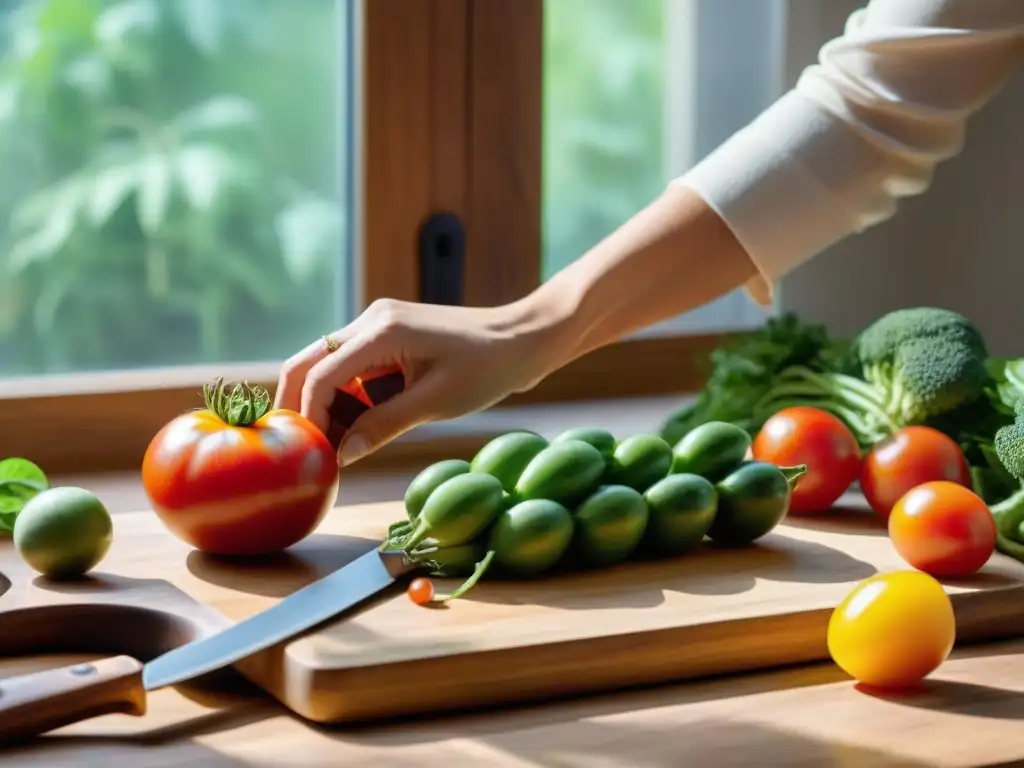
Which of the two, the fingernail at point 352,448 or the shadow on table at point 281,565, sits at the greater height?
the fingernail at point 352,448

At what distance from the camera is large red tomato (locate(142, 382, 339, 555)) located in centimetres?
121

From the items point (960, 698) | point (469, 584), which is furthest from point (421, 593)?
point (960, 698)

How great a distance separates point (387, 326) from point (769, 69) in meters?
1.04

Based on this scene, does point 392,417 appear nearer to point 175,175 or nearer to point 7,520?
point 7,520

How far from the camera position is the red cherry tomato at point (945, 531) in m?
1.20

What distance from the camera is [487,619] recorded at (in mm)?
1085

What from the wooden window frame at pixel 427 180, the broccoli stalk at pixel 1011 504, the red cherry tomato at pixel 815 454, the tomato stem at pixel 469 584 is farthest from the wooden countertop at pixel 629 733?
the wooden window frame at pixel 427 180

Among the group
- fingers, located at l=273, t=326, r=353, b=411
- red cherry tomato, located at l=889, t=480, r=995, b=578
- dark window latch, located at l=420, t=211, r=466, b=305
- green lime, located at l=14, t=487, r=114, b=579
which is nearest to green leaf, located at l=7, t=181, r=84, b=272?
dark window latch, located at l=420, t=211, r=466, b=305

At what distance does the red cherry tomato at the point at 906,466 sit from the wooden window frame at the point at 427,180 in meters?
0.57

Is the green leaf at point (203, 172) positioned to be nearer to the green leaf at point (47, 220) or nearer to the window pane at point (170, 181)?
the window pane at point (170, 181)

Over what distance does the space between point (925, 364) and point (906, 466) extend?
0.14 m

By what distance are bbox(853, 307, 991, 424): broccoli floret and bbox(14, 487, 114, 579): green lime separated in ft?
2.49

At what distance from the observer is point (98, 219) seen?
70.1 inches

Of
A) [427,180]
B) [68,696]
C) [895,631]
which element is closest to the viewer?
[68,696]
